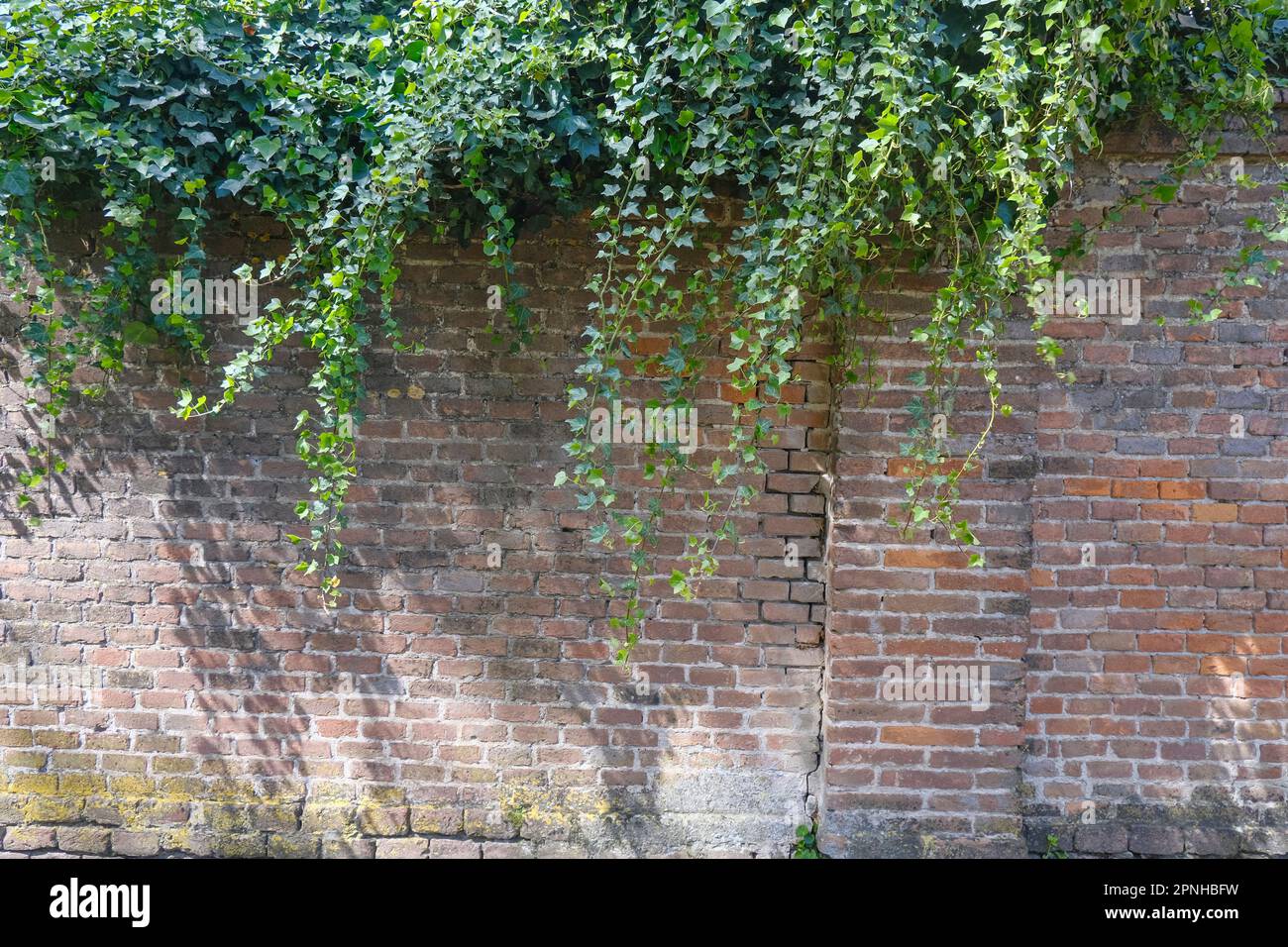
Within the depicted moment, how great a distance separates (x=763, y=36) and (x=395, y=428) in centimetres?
188

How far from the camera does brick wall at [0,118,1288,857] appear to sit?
10.4ft

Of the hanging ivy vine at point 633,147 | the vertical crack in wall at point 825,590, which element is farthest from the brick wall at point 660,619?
the hanging ivy vine at point 633,147

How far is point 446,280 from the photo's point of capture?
131 inches
